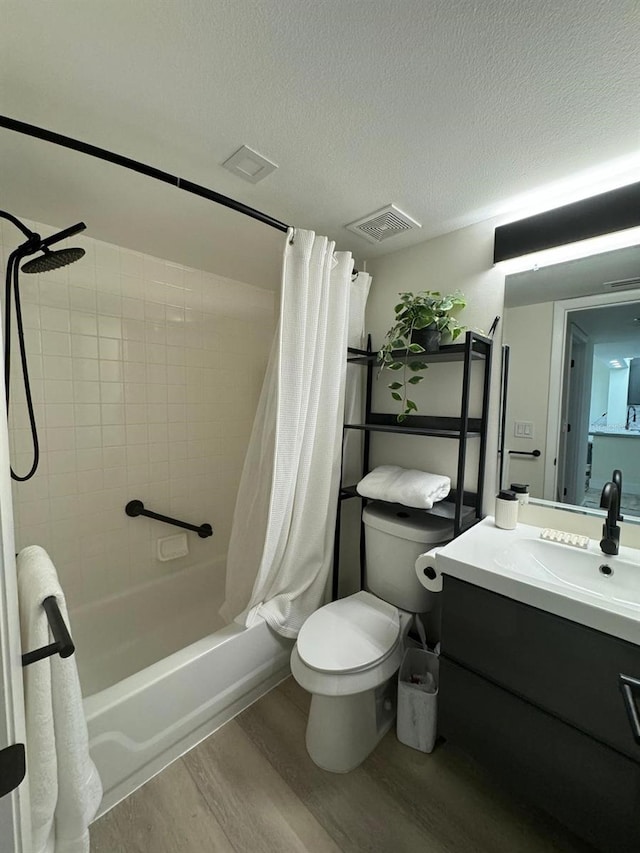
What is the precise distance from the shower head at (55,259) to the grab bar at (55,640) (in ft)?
3.09

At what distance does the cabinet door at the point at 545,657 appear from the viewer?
0.83m

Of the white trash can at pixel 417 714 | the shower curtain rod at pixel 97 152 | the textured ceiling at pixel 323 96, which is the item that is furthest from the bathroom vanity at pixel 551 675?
the shower curtain rod at pixel 97 152

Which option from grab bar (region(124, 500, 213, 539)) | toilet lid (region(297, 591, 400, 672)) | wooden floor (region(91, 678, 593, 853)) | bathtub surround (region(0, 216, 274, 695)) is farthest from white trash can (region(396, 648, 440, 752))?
grab bar (region(124, 500, 213, 539))

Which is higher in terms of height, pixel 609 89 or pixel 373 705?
pixel 609 89

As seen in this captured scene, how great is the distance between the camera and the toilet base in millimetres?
1205

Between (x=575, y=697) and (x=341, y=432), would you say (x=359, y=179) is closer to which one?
(x=341, y=432)

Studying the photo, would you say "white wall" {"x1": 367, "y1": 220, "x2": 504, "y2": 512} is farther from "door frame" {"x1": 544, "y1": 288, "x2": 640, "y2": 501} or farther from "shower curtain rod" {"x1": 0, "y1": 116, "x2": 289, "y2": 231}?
"shower curtain rod" {"x1": 0, "y1": 116, "x2": 289, "y2": 231}

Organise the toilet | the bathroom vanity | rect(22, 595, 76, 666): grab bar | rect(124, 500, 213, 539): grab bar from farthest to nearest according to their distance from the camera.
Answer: rect(124, 500, 213, 539): grab bar → the toilet → the bathroom vanity → rect(22, 595, 76, 666): grab bar

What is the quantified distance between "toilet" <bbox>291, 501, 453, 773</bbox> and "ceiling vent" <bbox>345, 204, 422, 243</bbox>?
4.17 ft

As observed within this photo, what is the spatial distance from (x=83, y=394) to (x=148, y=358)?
365 mm

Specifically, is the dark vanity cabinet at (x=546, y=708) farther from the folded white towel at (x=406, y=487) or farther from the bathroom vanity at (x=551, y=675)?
the folded white towel at (x=406, y=487)

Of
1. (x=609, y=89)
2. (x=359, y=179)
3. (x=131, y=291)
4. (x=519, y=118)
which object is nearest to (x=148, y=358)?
(x=131, y=291)

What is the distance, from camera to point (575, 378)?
128 cm

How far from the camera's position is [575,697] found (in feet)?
2.90
